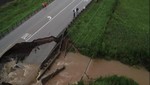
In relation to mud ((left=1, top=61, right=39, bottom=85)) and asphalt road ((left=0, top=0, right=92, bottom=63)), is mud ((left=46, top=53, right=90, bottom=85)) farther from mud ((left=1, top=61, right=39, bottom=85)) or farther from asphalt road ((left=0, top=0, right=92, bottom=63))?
asphalt road ((left=0, top=0, right=92, bottom=63))

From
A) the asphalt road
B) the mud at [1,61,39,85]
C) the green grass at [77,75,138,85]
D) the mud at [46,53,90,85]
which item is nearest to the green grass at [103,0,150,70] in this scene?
the mud at [46,53,90,85]

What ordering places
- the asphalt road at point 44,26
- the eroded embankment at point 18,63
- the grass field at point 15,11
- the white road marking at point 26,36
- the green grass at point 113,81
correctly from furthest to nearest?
the grass field at point 15,11, the white road marking at point 26,36, the asphalt road at point 44,26, the eroded embankment at point 18,63, the green grass at point 113,81

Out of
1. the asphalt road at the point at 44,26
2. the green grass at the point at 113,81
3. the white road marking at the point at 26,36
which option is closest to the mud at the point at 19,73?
the asphalt road at the point at 44,26

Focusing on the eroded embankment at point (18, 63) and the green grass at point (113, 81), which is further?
the eroded embankment at point (18, 63)

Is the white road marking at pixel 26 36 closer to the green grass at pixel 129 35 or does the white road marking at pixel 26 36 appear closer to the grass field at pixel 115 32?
the grass field at pixel 115 32

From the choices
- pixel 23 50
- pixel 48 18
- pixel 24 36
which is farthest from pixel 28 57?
pixel 48 18

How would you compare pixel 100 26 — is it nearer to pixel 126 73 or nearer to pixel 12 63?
pixel 126 73
